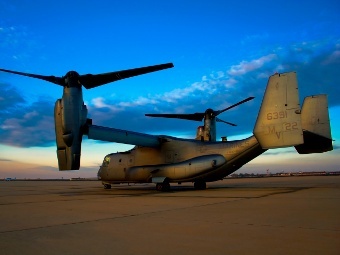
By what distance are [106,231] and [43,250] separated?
1616 millimetres

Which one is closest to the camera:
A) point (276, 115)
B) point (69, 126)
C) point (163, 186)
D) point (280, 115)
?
point (280, 115)

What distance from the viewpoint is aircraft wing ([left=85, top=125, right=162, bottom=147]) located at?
18.3m

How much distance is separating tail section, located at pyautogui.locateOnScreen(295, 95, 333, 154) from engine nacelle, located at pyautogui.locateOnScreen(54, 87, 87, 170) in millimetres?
12643

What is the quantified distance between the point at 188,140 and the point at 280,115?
8335 mm

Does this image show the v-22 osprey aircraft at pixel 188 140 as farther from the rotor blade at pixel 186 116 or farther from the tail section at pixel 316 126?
the rotor blade at pixel 186 116

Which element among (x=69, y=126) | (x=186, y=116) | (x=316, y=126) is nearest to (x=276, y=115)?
(x=316, y=126)

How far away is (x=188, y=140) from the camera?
A: 22.3m

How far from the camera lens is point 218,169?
65.6ft

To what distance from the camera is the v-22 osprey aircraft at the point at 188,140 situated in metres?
15.3

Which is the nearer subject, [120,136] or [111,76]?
[111,76]

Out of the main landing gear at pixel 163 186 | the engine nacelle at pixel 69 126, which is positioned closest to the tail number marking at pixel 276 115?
the main landing gear at pixel 163 186

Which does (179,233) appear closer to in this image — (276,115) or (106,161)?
(276,115)

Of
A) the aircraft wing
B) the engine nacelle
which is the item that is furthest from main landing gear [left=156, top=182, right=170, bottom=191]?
the engine nacelle

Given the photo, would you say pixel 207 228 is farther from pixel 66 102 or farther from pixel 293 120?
pixel 66 102
